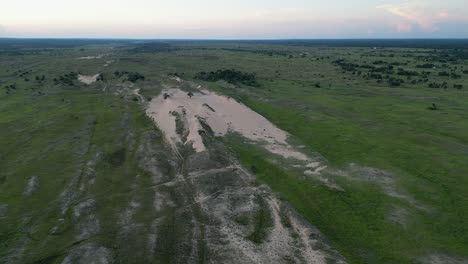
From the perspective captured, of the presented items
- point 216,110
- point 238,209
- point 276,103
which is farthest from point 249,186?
point 276,103

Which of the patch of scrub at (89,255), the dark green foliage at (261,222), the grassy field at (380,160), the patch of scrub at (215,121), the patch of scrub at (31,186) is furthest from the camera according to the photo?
the patch of scrub at (215,121)

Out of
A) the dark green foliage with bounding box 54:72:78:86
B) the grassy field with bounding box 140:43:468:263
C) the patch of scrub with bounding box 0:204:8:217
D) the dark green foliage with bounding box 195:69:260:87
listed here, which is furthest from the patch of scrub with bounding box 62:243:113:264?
the dark green foliage with bounding box 54:72:78:86

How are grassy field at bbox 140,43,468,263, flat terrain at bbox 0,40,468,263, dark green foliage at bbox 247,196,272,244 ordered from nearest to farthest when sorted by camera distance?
flat terrain at bbox 0,40,468,263, grassy field at bbox 140,43,468,263, dark green foliage at bbox 247,196,272,244

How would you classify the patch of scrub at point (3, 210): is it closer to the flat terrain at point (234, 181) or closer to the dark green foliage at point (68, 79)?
the flat terrain at point (234, 181)

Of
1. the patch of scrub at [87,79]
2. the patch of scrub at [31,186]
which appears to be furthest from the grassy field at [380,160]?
the patch of scrub at [87,79]

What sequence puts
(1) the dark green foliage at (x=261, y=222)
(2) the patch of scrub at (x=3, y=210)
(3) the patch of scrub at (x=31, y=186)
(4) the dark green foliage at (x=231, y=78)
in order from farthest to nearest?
(4) the dark green foliage at (x=231, y=78)
(3) the patch of scrub at (x=31, y=186)
(2) the patch of scrub at (x=3, y=210)
(1) the dark green foliage at (x=261, y=222)

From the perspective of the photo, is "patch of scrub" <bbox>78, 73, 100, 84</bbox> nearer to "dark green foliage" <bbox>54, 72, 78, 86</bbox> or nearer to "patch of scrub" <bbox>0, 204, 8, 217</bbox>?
"dark green foliage" <bbox>54, 72, 78, 86</bbox>
